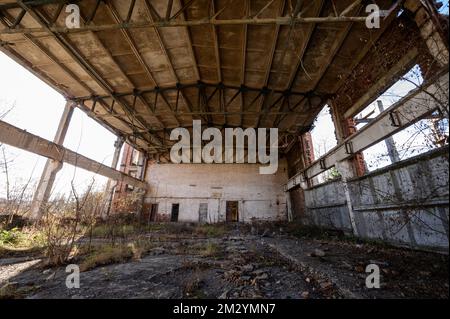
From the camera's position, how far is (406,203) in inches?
184

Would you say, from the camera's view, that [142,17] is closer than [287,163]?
Yes

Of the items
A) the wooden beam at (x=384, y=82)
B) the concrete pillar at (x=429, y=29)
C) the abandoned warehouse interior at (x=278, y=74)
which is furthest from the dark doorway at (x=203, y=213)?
the concrete pillar at (x=429, y=29)

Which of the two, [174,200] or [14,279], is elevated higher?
[174,200]

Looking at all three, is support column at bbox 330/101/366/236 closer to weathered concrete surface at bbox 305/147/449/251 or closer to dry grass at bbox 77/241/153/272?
weathered concrete surface at bbox 305/147/449/251

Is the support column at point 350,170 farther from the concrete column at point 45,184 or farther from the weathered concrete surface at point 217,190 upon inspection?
the concrete column at point 45,184

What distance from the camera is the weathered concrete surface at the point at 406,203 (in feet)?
12.7

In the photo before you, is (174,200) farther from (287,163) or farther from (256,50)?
(256,50)

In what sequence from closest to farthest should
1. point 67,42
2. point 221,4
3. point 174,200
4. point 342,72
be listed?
point 221,4 → point 67,42 → point 342,72 → point 174,200

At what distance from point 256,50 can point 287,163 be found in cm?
1092

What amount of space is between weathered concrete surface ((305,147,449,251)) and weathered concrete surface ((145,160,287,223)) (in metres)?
8.38

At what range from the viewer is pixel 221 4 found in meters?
5.92

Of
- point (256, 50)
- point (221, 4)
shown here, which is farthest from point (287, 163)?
point (221, 4)

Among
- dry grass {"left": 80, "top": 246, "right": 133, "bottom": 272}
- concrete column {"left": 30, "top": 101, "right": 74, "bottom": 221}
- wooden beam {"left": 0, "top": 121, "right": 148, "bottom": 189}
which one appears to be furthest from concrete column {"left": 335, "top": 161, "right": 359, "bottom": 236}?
concrete column {"left": 30, "top": 101, "right": 74, "bottom": 221}

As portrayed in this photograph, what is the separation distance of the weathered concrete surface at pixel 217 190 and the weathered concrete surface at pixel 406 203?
27.5 feet
